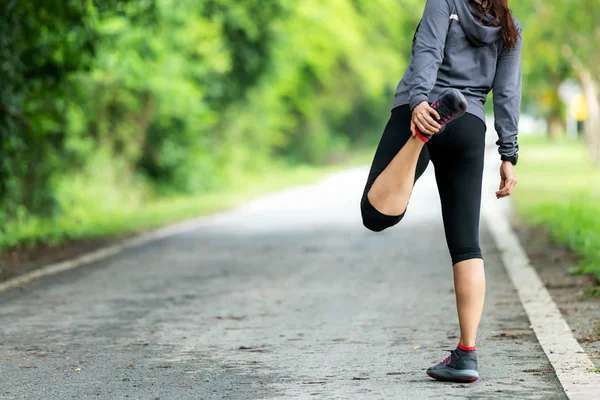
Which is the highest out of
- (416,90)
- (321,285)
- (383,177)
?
(416,90)

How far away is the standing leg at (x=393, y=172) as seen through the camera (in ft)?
16.4

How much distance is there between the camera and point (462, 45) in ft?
16.8

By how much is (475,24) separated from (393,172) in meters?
0.77

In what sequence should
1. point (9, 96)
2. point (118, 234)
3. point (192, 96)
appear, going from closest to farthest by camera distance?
point (9, 96)
point (118, 234)
point (192, 96)

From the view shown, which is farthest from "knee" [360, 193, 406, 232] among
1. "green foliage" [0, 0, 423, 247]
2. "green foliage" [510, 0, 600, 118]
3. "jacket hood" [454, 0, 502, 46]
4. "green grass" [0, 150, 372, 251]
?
"green foliage" [510, 0, 600, 118]

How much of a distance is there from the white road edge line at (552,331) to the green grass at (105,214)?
18.2 feet

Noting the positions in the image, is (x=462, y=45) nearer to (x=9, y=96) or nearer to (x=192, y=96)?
(x=9, y=96)

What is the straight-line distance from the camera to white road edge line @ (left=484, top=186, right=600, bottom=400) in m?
5.07

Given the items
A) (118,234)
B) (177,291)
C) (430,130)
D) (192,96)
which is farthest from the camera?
(192,96)

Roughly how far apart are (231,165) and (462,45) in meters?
27.8

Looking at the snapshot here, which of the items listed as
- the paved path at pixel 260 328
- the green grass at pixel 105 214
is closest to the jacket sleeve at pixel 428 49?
the paved path at pixel 260 328

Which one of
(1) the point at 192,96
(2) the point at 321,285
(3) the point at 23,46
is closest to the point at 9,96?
(3) the point at 23,46

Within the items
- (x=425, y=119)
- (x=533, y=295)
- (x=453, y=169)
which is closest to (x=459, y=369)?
(x=453, y=169)

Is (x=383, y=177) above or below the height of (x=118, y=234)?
above
